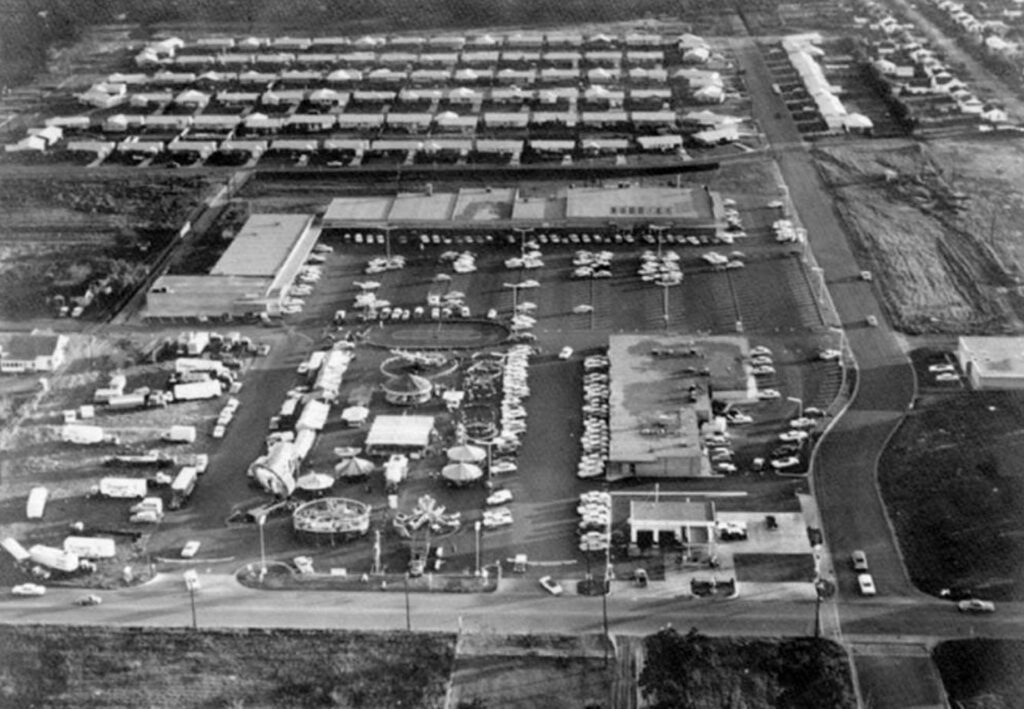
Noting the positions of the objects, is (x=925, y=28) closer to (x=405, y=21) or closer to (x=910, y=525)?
(x=405, y=21)

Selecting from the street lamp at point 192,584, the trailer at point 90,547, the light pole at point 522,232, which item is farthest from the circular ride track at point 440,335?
the street lamp at point 192,584

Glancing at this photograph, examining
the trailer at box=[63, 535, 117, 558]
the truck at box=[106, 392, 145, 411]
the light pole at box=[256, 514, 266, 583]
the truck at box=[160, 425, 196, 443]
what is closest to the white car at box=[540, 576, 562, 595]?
the light pole at box=[256, 514, 266, 583]

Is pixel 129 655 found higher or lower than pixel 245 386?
higher

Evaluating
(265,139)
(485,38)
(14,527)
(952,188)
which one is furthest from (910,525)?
(485,38)

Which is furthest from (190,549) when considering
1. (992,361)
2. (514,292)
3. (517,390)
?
(992,361)

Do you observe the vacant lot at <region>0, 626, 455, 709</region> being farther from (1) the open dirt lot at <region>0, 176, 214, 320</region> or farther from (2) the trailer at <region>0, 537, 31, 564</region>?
(1) the open dirt lot at <region>0, 176, 214, 320</region>

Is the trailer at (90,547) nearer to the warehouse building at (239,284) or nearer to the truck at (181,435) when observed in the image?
the truck at (181,435)

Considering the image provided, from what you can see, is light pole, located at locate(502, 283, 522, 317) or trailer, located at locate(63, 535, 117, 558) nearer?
trailer, located at locate(63, 535, 117, 558)
